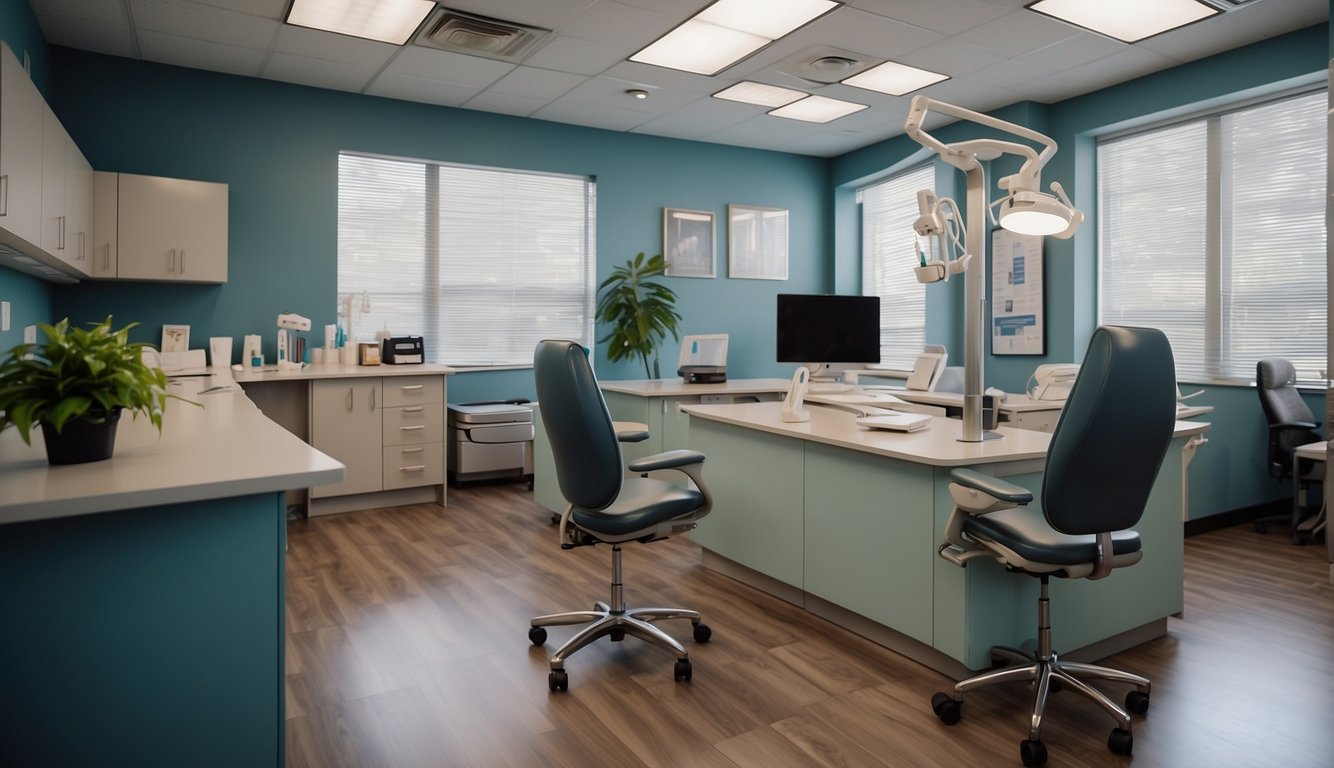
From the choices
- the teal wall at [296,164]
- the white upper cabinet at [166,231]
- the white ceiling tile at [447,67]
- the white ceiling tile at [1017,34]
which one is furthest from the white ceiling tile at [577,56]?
the white upper cabinet at [166,231]

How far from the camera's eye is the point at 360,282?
5.40m

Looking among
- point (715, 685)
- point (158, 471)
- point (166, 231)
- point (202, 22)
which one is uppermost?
point (202, 22)

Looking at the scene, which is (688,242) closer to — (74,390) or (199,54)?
(199,54)

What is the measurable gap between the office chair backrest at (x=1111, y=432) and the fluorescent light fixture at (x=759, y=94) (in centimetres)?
360

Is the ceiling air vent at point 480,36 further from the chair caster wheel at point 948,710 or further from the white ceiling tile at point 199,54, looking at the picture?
the chair caster wheel at point 948,710

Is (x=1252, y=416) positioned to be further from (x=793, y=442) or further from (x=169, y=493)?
(x=169, y=493)

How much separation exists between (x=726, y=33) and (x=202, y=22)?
2.63 m

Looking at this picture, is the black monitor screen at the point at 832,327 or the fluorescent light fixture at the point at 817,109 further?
the fluorescent light fixture at the point at 817,109

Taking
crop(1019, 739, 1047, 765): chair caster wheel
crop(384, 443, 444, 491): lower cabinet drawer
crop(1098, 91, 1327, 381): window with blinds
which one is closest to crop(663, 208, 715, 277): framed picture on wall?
crop(384, 443, 444, 491): lower cabinet drawer

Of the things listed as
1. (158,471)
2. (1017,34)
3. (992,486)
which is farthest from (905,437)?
(1017,34)

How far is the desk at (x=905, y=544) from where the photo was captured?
237cm

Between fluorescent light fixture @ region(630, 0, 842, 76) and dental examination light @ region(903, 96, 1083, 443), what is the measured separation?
1516mm

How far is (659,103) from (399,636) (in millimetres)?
3938

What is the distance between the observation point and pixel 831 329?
461cm
